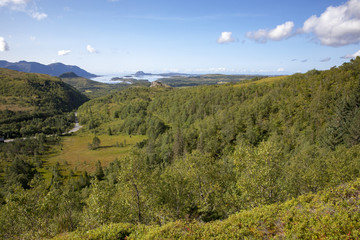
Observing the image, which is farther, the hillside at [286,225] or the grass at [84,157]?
the grass at [84,157]

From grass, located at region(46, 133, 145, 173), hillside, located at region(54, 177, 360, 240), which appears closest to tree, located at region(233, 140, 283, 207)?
hillside, located at region(54, 177, 360, 240)

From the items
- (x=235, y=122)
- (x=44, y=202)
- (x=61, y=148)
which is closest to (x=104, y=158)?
(x=61, y=148)

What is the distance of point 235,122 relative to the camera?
123688 millimetres

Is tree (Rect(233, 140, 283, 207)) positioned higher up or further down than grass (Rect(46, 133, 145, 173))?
higher up

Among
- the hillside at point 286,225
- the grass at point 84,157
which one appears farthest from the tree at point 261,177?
the grass at point 84,157

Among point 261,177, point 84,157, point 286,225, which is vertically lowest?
point 84,157

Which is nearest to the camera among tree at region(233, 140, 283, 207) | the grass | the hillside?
the hillside

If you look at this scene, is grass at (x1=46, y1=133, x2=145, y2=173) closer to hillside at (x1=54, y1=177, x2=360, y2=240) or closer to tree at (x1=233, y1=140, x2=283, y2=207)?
tree at (x1=233, y1=140, x2=283, y2=207)

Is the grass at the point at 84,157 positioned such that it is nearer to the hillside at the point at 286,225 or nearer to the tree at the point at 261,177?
the tree at the point at 261,177

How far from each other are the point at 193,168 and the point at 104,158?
163 metres

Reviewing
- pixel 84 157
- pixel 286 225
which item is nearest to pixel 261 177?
pixel 286 225

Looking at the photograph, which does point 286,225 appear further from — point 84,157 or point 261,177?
point 84,157

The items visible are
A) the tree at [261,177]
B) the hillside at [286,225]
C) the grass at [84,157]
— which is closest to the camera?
the hillside at [286,225]

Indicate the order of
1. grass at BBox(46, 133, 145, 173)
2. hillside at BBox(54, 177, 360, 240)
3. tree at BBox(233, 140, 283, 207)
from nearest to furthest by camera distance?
hillside at BBox(54, 177, 360, 240) → tree at BBox(233, 140, 283, 207) → grass at BBox(46, 133, 145, 173)
